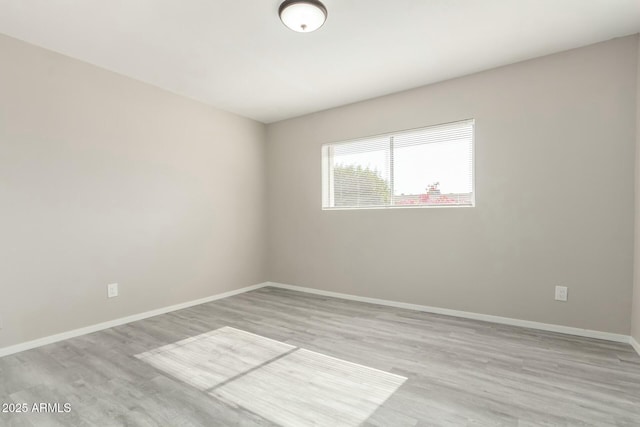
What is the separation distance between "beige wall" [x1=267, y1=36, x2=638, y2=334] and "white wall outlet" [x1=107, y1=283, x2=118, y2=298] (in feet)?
8.34

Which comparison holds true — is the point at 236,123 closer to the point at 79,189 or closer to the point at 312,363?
the point at 79,189

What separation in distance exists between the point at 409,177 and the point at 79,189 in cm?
334

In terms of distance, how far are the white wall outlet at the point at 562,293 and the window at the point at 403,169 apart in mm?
1069

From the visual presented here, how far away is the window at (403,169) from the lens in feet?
11.2

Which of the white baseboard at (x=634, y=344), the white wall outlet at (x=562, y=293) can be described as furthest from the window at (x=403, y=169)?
the white baseboard at (x=634, y=344)

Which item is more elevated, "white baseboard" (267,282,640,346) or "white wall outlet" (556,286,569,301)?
"white wall outlet" (556,286,569,301)

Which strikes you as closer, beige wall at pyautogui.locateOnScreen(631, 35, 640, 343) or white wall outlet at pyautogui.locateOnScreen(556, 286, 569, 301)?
beige wall at pyautogui.locateOnScreen(631, 35, 640, 343)

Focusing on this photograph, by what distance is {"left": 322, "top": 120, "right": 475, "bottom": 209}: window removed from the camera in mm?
3412

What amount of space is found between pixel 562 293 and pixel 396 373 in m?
1.81

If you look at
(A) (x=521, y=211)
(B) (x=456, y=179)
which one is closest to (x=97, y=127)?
(B) (x=456, y=179)

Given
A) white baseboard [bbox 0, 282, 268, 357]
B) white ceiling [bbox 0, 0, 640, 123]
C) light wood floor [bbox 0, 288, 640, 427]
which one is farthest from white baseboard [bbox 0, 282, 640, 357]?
white ceiling [bbox 0, 0, 640, 123]

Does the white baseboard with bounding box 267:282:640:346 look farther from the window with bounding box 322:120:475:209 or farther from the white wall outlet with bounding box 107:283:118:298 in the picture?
the white wall outlet with bounding box 107:283:118:298

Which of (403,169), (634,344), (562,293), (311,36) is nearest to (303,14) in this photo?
(311,36)

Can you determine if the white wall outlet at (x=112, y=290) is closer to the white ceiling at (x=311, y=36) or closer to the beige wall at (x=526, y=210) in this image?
the white ceiling at (x=311, y=36)
